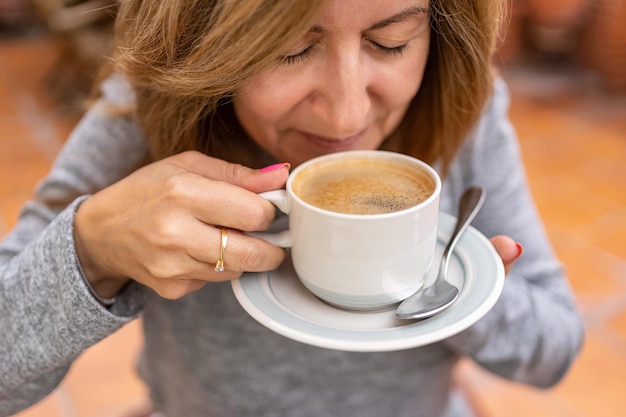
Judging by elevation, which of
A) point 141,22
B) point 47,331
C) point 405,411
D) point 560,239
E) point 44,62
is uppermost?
point 141,22

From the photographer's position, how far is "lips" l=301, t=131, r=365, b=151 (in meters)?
0.77

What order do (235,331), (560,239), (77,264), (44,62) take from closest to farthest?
(77,264) < (235,331) < (560,239) < (44,62)

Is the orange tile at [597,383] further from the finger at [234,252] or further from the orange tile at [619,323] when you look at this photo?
the finger at [234,252]

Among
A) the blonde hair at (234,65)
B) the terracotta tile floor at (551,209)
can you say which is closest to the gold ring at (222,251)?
the blonde hair at (234,65)

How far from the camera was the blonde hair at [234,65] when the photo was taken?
61 cm

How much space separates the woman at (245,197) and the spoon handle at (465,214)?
5 centimetres

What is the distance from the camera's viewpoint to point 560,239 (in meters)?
2.33

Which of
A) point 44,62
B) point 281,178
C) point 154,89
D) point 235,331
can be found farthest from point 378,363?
point 44,62

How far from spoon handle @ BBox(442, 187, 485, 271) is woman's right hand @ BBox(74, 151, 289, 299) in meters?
0.19

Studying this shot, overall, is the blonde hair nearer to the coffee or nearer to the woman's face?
the woman's face

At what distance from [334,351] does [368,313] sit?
305 mm

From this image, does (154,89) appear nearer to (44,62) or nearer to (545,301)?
(545,301)

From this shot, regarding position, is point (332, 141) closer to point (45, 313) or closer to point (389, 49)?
point (389, 49)

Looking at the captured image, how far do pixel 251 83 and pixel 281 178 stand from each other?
0.39 feet
